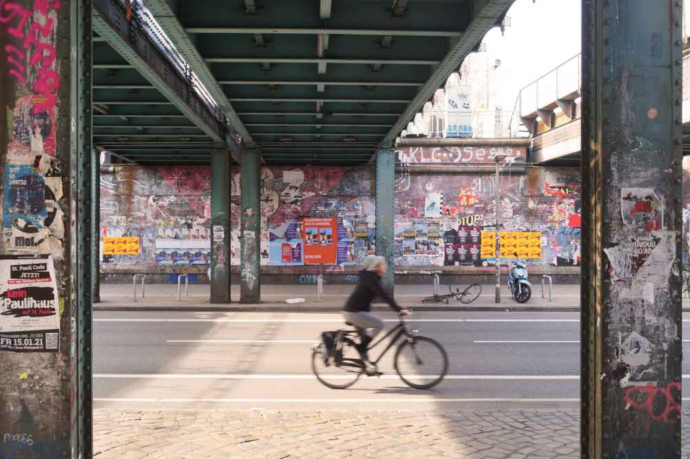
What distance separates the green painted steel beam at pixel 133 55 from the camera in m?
7.95

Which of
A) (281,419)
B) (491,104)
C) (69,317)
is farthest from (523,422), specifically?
(491,104)

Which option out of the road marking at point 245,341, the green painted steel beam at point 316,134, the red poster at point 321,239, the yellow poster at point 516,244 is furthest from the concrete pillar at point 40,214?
the yellow poster at point 516,244

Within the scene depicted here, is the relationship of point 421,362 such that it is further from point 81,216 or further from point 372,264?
point 81,216

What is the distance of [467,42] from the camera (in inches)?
359

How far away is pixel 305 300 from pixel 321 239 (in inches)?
217

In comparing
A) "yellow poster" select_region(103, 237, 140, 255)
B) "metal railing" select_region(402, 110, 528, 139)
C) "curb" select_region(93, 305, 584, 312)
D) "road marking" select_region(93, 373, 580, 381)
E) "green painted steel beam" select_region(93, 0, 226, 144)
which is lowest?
"curb" select_region(93, 305, 584, 312)

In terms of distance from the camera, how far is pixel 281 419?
6250mm

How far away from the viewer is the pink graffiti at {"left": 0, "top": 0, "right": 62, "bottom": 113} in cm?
351

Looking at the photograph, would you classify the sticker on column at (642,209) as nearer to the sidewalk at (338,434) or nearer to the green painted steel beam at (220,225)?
the sidewalk at (338,434)

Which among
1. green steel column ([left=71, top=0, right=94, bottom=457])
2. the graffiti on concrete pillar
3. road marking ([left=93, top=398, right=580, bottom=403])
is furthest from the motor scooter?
the graffiti on concrete pillar

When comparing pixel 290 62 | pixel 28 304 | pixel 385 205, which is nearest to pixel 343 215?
pixel 385 205

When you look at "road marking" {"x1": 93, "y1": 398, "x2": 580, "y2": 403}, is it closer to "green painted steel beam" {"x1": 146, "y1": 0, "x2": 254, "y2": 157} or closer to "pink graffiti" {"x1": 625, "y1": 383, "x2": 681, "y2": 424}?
"pink graffiti" {"x1": 625, "y1": 383, "x2": 681, "y2": 424}

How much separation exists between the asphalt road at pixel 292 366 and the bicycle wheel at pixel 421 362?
186 mm

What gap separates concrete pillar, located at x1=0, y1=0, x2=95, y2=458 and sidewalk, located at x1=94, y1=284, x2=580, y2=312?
44.7 feet
